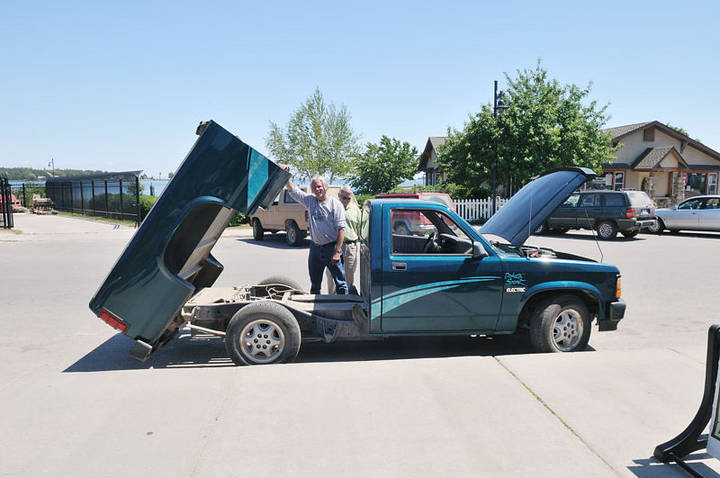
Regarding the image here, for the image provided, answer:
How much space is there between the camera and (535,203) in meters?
6.01

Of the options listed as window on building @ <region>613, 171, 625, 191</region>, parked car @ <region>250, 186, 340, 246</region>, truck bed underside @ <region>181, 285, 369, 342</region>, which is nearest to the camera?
truck bed underside @ <region>181, 285, 369, 342</region>

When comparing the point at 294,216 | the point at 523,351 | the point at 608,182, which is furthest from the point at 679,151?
the point at 523,351

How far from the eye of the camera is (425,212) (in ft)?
17.9

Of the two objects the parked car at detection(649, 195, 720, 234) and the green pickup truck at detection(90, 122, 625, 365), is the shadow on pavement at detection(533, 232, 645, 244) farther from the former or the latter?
the green pickup truck at detection(90, 122, 625, 365)

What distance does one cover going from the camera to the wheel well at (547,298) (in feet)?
18.1

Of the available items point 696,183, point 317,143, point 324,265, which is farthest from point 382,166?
point 324,265

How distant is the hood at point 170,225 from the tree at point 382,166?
120 ft

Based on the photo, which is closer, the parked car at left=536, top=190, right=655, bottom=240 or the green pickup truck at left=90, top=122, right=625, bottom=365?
the green pickup truck at left=90, top=122, right=625, bottom=365

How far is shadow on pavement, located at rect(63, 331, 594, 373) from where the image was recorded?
5.48 metres

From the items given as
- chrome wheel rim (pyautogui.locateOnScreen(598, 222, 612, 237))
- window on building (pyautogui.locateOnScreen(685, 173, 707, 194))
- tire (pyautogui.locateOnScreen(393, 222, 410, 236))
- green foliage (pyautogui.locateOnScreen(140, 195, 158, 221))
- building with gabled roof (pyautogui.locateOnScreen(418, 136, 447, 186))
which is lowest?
chrome wheel rim (pyautogui.locateOnScreen(598, 222, 612, 237))

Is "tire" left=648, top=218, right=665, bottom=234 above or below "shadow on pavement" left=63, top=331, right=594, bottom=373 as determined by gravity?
above

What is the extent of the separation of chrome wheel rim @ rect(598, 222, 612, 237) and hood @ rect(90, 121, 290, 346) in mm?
16683

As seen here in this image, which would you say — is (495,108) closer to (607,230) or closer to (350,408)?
(607,230)

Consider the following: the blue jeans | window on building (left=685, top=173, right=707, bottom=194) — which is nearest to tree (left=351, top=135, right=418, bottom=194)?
window on building (left=685, top=173, right=707, bottom=194)
